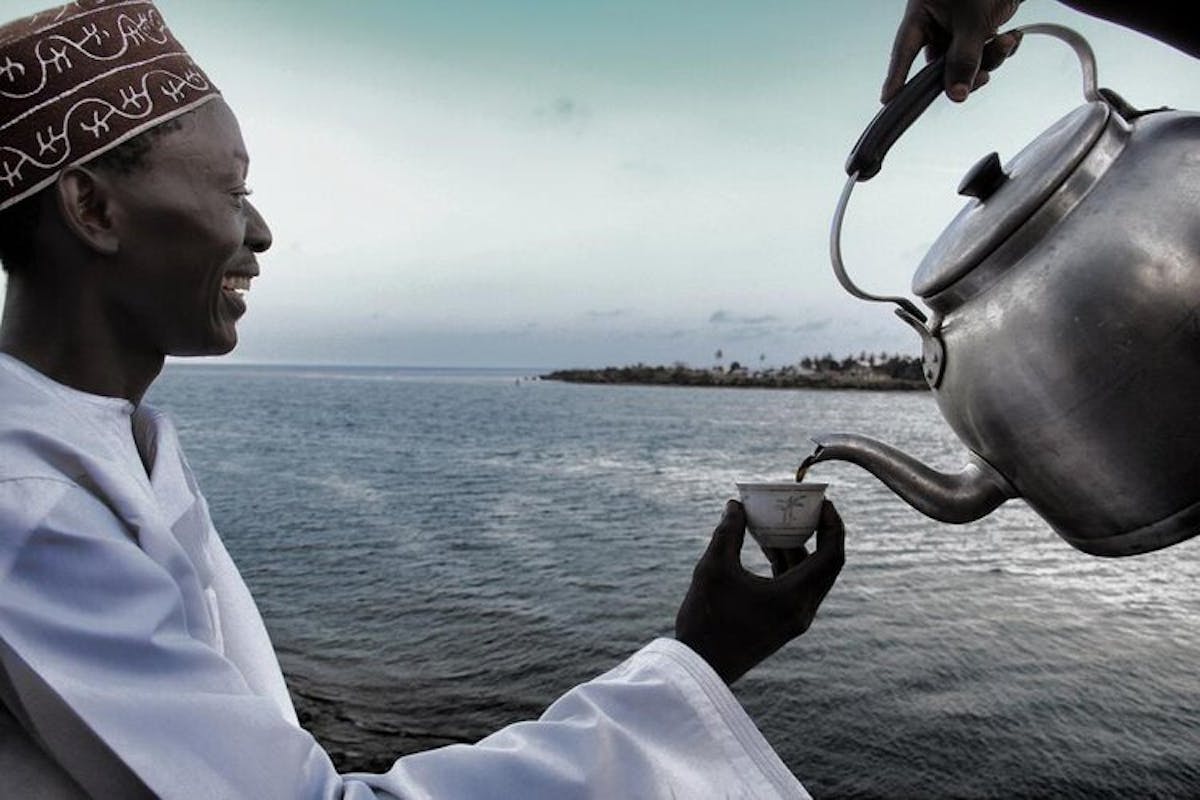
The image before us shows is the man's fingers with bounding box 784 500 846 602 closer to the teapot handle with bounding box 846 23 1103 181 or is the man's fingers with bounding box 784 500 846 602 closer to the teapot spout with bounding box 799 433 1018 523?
the teapot spout with bounding box 799 433 1018 523

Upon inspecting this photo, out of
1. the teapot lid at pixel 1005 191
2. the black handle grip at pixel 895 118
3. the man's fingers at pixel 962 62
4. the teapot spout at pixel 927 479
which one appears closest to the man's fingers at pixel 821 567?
the teapot spout at pixel 927 479

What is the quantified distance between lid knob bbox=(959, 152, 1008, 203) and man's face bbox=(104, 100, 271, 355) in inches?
54.5

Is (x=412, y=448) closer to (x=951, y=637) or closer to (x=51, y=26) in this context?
(x=951, y=637)

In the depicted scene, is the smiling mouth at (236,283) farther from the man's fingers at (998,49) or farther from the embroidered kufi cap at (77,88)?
the man's fingers at (998,49)

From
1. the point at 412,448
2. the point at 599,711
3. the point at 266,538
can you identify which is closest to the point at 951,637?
the point at 599,711

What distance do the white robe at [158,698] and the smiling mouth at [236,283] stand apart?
0.81 feet

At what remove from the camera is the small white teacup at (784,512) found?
1541 millimetres

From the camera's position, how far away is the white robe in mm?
1042

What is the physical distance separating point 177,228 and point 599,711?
935mm

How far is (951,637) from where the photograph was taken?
34.9 feet

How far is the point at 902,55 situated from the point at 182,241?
1.47 meters

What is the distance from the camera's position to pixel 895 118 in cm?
184

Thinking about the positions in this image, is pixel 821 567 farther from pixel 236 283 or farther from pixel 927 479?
pixel 236 283

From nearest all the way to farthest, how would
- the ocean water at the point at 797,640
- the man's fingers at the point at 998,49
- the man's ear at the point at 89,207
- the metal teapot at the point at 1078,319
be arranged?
the man's ear at the point at 89,207
the metal teapot at the point at 1078,319
the man's fingers at the point at 998,49
the ocean water at the point at 797,640
